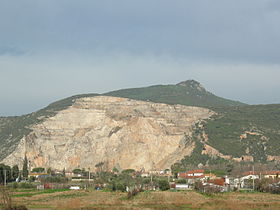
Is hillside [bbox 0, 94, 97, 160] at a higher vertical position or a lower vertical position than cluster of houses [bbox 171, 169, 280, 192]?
higher

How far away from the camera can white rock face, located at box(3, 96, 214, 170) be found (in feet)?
391

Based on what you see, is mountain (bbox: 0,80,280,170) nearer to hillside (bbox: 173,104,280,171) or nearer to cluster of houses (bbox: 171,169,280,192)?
hillside (bbox: 173,104,280,171)

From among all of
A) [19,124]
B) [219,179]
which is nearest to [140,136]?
[19,124]

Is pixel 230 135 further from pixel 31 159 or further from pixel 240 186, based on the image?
pixel 31 159

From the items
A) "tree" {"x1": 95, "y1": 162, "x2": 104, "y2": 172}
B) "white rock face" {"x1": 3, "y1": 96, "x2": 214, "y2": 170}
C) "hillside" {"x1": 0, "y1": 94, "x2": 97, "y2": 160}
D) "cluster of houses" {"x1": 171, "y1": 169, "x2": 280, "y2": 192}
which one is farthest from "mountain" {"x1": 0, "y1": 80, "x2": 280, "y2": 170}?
"cluster of houses" {"x1": 171, "y1": 169, "x2": 280, "y2": 192}

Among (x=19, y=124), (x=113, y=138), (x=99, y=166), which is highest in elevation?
(x=19, y=124)

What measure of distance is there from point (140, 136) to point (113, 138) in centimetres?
684

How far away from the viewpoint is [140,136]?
123375 millimetres

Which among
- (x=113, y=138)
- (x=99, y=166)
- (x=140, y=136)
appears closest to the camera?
(x=99, y=166)

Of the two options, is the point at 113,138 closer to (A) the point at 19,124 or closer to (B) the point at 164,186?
(A) the point at 19,124

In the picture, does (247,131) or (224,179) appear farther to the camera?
(247,131)

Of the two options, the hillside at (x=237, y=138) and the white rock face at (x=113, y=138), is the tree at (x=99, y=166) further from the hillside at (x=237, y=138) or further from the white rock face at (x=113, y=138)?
the hillside at (x=237, y=138)

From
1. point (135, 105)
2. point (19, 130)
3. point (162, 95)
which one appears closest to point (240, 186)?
point (135, 105)

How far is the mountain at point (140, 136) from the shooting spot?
378ft
